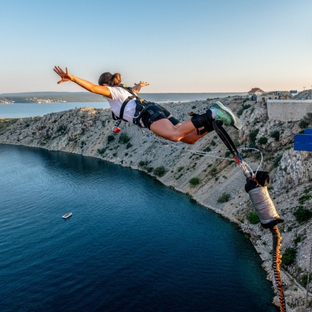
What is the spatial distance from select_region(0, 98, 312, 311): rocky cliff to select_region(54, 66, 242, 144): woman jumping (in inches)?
39.5

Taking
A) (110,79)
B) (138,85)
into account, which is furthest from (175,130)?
(138,85)

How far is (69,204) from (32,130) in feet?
248

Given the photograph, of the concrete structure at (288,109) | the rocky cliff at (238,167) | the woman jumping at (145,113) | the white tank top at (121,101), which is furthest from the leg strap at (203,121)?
the concrete structure at (288,109)

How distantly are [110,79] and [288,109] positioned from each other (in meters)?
41.6

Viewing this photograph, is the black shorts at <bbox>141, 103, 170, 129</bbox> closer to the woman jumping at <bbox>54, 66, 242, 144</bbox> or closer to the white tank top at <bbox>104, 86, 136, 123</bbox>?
the woman jumping at <bbox>54, 66, 242, 144</bbox>

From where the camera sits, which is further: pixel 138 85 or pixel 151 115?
pixel 138 85

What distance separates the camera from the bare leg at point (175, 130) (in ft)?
24.7

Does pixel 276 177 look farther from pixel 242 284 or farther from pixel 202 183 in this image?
pixel 242 284

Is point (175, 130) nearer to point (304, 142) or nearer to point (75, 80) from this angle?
point (75, 80)

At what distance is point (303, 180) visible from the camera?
117 ft

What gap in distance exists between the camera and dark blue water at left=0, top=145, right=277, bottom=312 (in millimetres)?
24422

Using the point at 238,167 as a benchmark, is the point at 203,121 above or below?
above

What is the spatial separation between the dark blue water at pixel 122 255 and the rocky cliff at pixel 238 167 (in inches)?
97.2

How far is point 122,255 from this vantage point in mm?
30891
